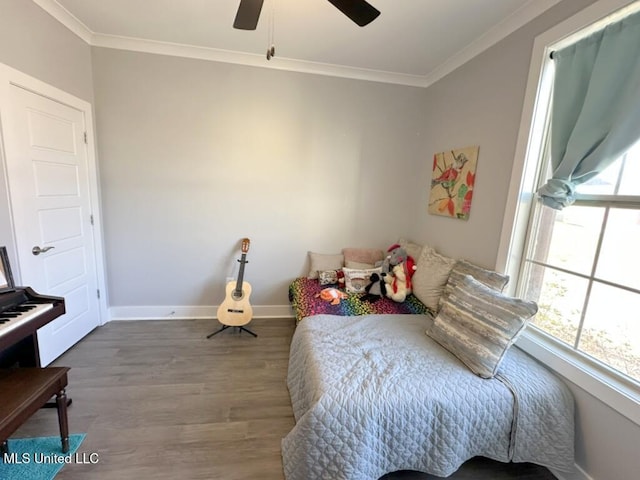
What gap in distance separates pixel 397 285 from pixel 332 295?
594 millimetres

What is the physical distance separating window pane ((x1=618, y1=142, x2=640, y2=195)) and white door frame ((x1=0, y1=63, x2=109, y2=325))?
337 centimetres

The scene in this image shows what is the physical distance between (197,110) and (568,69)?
276 centimetres

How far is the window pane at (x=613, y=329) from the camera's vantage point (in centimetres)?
135

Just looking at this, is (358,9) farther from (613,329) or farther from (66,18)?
(66,18)

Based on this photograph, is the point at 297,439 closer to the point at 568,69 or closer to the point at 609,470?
the point at 609,470

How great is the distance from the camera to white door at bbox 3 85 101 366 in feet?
6.07

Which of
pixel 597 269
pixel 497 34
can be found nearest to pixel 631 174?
pixel 597 269

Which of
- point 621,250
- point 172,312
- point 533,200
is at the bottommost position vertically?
point 172,312

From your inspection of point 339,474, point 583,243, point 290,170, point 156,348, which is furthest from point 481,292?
point 156,348

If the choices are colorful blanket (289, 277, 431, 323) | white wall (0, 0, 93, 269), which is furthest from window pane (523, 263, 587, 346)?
white wall (0, 0, 93, 269)

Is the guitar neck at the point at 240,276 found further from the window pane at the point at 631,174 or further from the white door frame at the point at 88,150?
the window pane at the point at 631,174

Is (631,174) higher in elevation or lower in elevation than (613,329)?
higher

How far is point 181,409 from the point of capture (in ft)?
6.02

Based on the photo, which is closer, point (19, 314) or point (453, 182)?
point (19, 314)
